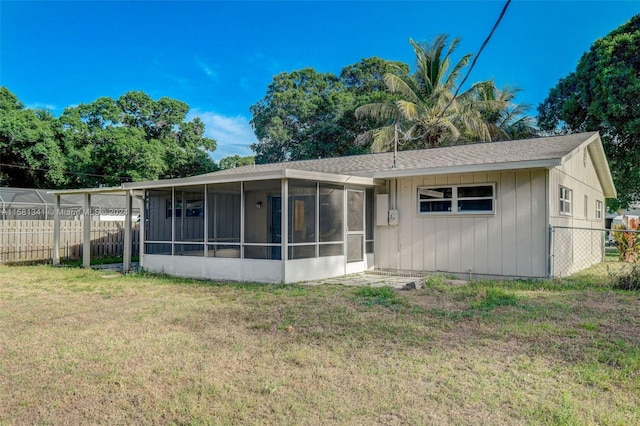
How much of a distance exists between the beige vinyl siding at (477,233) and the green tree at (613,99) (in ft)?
36.1

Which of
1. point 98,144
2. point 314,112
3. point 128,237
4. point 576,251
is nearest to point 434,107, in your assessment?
point 314,112

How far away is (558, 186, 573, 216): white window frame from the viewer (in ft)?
31.1

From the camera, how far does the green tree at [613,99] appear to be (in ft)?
53.9

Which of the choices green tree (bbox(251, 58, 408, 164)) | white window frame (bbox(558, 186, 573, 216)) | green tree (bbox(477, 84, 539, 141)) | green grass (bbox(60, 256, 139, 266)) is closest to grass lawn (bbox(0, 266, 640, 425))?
white window frame (bbox(558, 186, 573, 216))

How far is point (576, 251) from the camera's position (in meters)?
10.5

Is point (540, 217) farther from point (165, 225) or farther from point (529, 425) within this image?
point (165, 225)

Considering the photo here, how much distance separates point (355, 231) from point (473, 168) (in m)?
2.81

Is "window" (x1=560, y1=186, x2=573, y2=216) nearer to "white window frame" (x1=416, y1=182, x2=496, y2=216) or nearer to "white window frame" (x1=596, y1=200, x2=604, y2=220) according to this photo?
"white window frame" (x1=416, y1=182, x2=496, y2=216)

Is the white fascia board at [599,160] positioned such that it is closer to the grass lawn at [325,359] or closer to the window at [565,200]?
the window at [565,200]

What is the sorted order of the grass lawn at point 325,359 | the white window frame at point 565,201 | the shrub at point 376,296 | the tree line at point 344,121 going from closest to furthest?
the grass lawn at point 325,359
the shrub at point 376,296
the white window frame at point 565,201
the tree line at point 344,121

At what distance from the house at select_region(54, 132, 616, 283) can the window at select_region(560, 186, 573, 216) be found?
0.09ft

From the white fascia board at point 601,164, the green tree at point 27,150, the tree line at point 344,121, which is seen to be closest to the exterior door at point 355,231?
the tree line at point 344,121

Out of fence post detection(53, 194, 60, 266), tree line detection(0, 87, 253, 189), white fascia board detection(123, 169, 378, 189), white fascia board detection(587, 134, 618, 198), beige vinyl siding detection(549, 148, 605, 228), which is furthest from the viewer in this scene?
tree line detection(0, 87, 253, 189)

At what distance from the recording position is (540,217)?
8.43 meters
